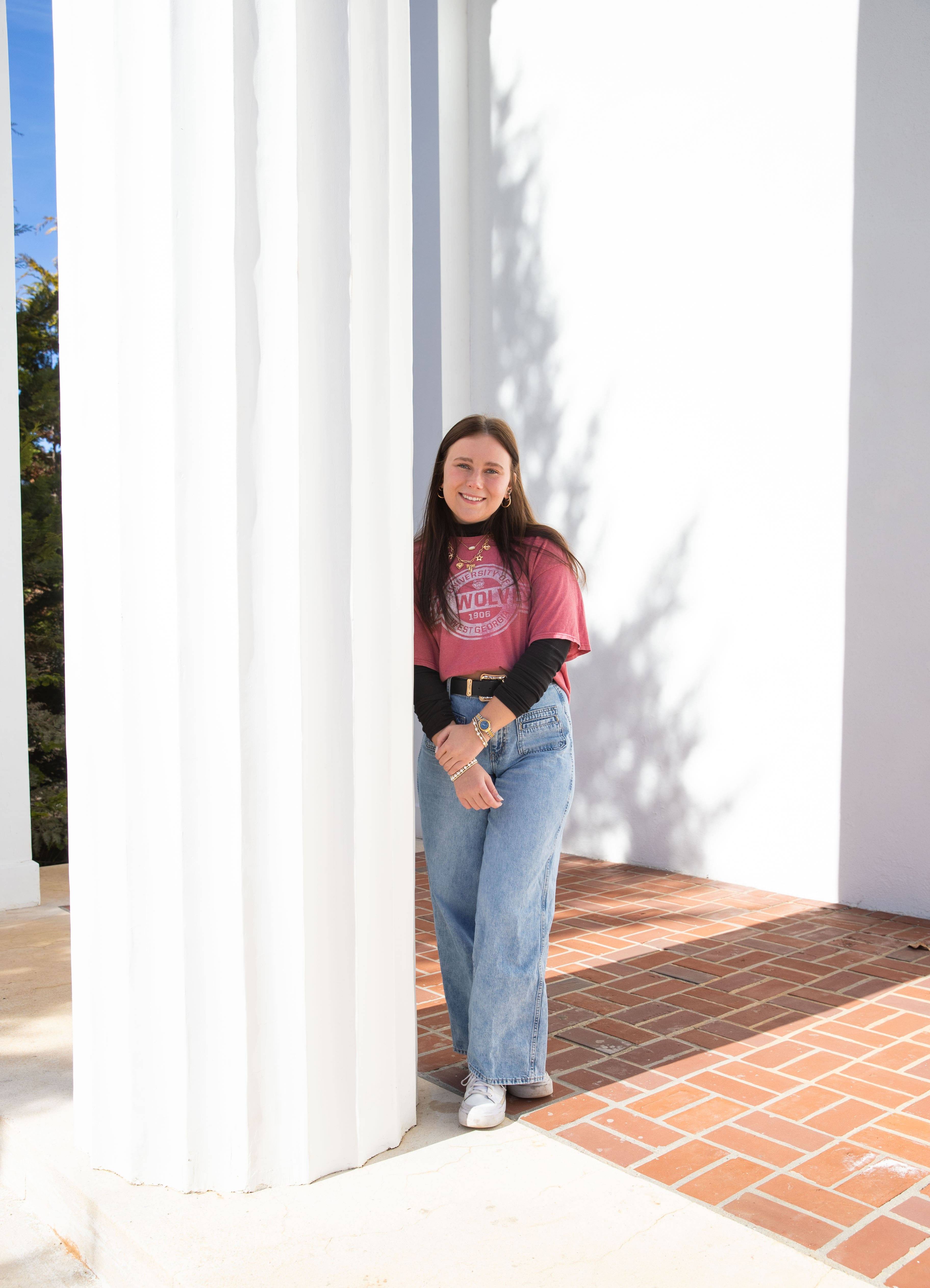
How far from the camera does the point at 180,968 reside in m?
2.20

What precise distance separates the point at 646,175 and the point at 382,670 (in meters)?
4.17

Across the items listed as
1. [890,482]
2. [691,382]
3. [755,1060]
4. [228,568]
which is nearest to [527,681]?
[228,568]

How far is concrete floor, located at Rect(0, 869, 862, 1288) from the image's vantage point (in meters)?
1.92

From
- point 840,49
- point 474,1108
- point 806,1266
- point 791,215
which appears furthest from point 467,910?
point 840,49

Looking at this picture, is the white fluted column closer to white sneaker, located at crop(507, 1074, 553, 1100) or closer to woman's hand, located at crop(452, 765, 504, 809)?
woman's hand, located at crop(452, 765, 504, 809)

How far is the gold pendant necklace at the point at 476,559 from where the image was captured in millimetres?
2693

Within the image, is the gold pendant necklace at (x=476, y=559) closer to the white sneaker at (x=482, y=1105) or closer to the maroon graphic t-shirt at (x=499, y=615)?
the maroon graphic t-shirt at (x=499, y=615)

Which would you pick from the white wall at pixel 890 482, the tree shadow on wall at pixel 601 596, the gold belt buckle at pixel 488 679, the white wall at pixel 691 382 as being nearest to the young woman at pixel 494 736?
the gold belt buckle at pixel 488 679

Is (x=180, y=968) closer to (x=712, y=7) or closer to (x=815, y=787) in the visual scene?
(x=815, y=787)

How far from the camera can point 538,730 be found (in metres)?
2.60

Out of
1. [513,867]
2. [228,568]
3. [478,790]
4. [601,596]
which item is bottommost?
[513,867]

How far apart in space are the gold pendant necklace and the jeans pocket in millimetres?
392

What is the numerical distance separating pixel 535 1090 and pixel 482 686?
3.34ft

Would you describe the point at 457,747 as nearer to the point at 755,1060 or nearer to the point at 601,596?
the point at 755,1060
